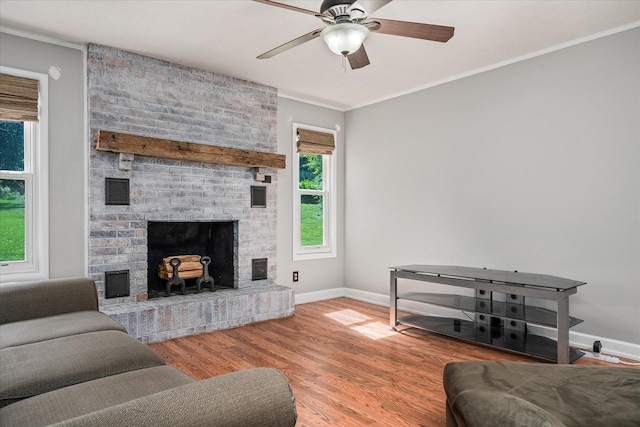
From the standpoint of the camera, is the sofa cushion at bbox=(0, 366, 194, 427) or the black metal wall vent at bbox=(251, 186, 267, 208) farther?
the black metal wall vent at bbox=(251, 186, 267, 208)

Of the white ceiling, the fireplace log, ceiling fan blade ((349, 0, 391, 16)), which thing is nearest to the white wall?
the white ceiling

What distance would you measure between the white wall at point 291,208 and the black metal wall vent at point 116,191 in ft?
5.82

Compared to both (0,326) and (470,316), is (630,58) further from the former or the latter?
(0,326)

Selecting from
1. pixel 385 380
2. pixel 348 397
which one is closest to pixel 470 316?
pixel 385 380

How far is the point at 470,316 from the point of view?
4.09 m

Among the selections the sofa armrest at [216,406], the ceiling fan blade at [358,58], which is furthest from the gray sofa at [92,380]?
the ceiling fan blade at [358,58]

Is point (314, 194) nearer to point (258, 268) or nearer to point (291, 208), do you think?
point (291, 208)

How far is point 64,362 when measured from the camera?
1693mm

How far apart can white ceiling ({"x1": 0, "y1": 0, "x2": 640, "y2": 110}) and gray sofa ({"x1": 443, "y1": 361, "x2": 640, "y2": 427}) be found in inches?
88.2

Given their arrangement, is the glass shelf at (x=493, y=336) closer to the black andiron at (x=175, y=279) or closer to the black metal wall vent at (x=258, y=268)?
the black metal wall vent at (x=258, y=268)

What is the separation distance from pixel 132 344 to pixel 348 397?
1.28m

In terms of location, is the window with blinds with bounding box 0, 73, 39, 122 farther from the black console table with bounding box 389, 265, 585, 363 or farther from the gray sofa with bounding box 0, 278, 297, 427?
the black console table with bounding box 389, 265, 585, 363

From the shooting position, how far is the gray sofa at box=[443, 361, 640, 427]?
1.20 m

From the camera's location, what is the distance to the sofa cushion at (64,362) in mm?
1529
